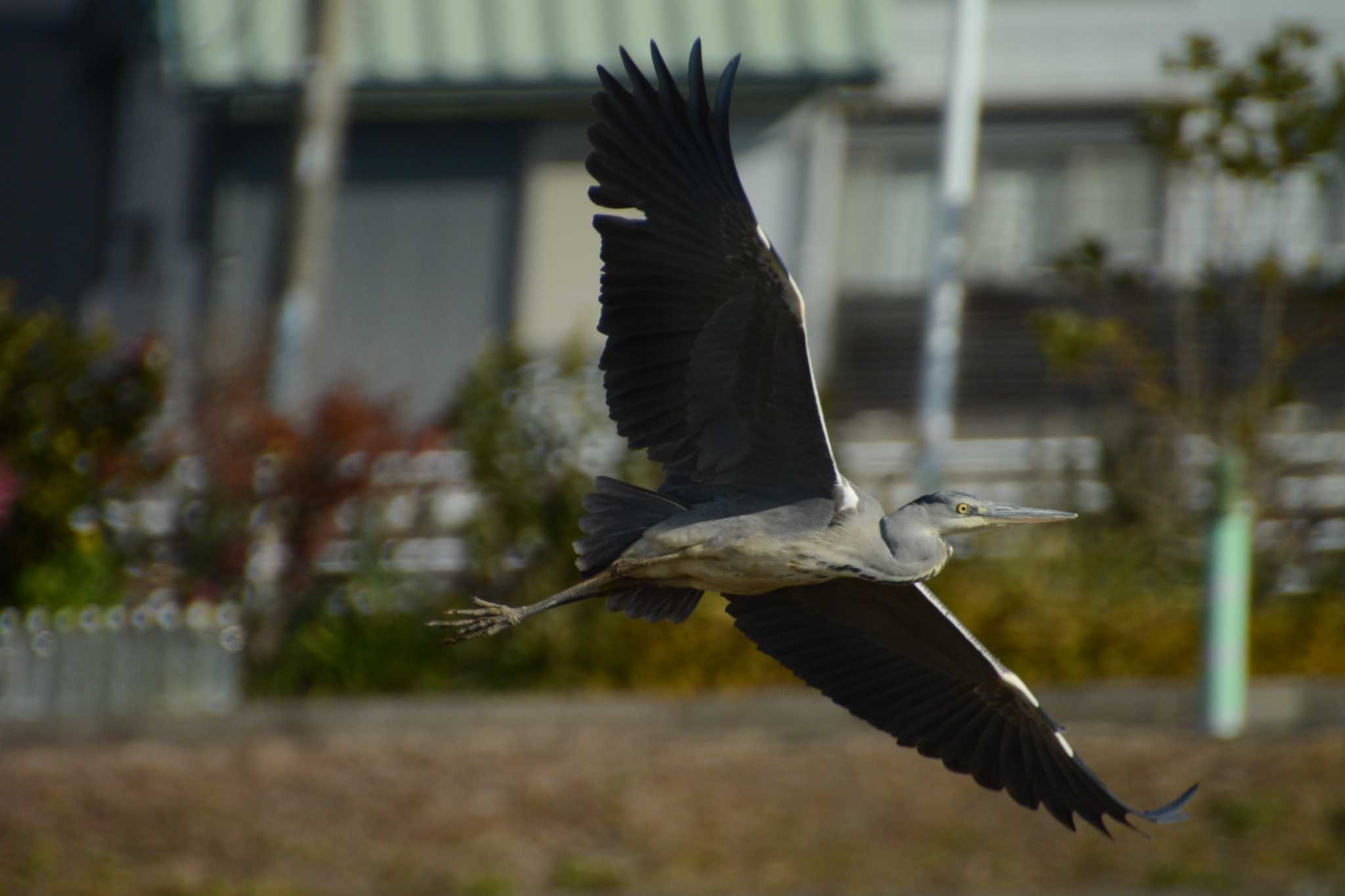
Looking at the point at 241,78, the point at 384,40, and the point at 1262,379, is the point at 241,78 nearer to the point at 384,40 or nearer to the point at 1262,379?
the point at 384,40

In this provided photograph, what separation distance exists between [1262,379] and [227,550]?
530 cm

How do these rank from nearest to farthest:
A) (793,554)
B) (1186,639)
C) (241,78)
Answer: (793,554), (1186,639), (241,78)

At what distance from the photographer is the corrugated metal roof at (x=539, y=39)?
1234 cm

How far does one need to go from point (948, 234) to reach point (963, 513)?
6.37 m

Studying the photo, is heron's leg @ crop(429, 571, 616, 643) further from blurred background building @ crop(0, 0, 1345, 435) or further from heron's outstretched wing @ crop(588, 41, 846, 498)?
blurred background building @ crop(0, 0, 1345, 435)

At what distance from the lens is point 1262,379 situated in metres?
9.94

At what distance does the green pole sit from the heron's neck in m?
4.57

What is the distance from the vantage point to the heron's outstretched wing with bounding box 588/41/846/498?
4.26 metres

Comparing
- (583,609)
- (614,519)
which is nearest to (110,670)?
(583,609)

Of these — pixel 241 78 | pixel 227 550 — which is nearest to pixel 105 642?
pixel 227 550

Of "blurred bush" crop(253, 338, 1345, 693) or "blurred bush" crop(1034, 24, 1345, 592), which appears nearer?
"blurred bush" crop(253, 338, 1345, 693)

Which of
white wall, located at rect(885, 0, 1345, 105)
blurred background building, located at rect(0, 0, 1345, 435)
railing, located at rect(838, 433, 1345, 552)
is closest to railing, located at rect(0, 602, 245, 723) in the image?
blurred background building, located at rect(0, 0, 1345, 435)

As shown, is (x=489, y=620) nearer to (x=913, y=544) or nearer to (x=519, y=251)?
(x=913, y=544)

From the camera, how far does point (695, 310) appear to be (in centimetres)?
437
